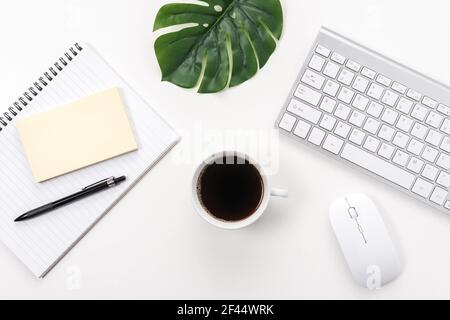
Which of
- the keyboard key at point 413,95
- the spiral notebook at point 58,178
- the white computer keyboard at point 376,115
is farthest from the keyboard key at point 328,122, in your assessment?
the spiral notebook at point 58,178

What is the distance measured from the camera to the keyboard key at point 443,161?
0.69m

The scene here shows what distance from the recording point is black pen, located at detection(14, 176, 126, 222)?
29.2 inches

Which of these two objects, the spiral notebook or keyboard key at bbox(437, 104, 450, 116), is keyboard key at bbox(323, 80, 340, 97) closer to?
keyboard key at bbox(437, 104, 450, 116)

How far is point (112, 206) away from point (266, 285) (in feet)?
0.88

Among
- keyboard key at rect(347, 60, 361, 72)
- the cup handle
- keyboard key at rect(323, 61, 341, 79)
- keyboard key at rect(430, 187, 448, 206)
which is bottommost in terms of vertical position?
the cup handle

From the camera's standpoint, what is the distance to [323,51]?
702mm

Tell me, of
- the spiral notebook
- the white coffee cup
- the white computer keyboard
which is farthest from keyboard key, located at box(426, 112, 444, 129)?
the spiral notebook

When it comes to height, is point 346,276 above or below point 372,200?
below

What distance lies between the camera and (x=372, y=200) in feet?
2.40

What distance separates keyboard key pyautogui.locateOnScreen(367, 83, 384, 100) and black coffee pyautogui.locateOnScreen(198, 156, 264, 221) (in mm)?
201

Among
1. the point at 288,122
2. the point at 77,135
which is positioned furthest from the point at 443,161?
the point at 77,135

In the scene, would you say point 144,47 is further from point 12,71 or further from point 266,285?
point 266,285

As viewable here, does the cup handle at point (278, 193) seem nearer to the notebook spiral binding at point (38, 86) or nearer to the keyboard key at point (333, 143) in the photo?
the keyboard key at point (333, 143)
